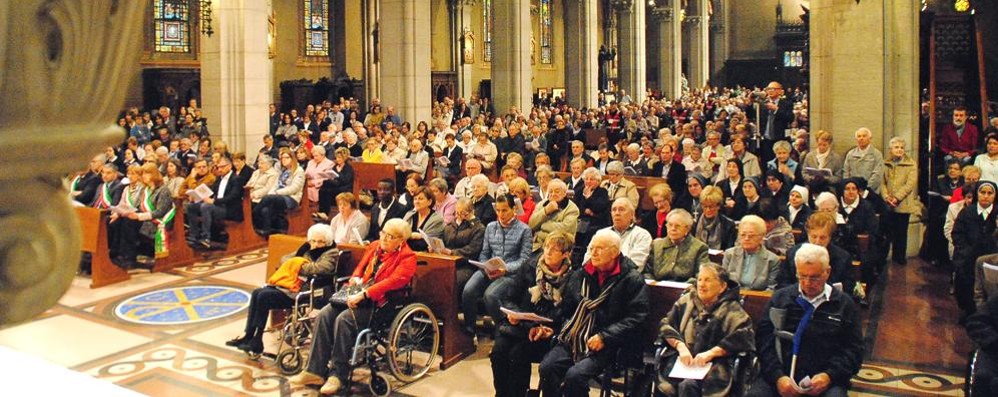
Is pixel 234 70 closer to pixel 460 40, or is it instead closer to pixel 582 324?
pixel 582 324

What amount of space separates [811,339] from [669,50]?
113 feet

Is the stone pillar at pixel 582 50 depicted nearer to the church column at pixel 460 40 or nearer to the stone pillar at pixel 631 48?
the church column at pixel 460 40

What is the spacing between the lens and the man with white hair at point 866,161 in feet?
33.8

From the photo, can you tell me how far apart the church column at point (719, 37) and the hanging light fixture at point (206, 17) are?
33.8 meters

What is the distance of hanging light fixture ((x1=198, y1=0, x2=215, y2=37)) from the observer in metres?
15.1

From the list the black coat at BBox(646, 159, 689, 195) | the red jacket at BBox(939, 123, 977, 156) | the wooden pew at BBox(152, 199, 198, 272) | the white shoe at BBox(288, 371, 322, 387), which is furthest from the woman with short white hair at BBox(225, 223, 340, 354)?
the red jacket at BBox(939, 123, 977, 156)

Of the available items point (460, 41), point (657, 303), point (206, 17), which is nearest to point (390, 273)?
point (657, 303)

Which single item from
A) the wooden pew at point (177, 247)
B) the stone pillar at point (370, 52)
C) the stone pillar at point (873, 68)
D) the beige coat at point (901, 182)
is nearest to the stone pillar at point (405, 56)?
the stone pillar at point (370, 52)

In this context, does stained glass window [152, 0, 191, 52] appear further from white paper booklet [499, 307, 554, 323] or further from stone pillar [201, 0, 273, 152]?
white paper booklet [499, 307, 554, 323]

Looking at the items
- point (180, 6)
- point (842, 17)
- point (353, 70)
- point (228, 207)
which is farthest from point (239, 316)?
point (353, 70)

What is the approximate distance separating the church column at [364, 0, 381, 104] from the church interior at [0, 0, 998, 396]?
4938mm

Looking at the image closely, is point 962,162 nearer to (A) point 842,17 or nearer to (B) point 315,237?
(A) point 842,17

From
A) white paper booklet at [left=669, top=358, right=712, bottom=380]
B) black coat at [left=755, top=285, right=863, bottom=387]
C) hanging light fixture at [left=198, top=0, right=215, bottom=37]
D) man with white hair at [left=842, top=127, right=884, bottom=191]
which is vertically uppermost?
hanging light fixture at [left=198, top=0, right=215, bottom=37]

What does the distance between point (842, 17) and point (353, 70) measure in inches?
732
